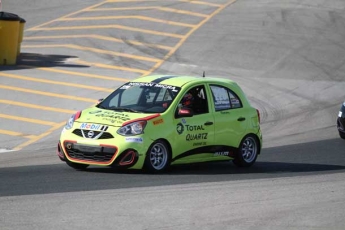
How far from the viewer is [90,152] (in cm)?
1371

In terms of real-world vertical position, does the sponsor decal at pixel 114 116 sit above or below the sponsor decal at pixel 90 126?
above

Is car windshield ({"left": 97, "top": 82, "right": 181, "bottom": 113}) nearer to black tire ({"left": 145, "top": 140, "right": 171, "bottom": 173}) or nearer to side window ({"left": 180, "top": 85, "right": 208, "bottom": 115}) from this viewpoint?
side window ({"left": 180, "top": 85, "right": 208, "bottom": 115})

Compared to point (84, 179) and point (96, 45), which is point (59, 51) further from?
point (84, 179)

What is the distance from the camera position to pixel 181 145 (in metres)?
14.3

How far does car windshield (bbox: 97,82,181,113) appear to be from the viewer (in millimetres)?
14391

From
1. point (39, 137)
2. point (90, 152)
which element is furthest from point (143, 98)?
point (39, 137)

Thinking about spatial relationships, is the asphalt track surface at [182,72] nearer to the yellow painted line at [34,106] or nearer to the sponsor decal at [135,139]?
the yellow painted line at [34,106]

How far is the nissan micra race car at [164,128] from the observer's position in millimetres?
13695

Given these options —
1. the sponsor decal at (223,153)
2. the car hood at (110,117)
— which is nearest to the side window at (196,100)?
the sponsor decal at (223,153)

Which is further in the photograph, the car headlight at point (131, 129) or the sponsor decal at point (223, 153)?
the sponsor decal at point (223, 153)

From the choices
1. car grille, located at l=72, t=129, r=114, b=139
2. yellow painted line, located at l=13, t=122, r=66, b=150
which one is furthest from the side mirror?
yellow painted line, located at l=13, t=122, r=66, b=150

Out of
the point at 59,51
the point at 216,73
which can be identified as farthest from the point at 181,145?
the point at 59,51

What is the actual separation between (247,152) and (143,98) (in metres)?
2.22

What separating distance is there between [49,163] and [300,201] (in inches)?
213
